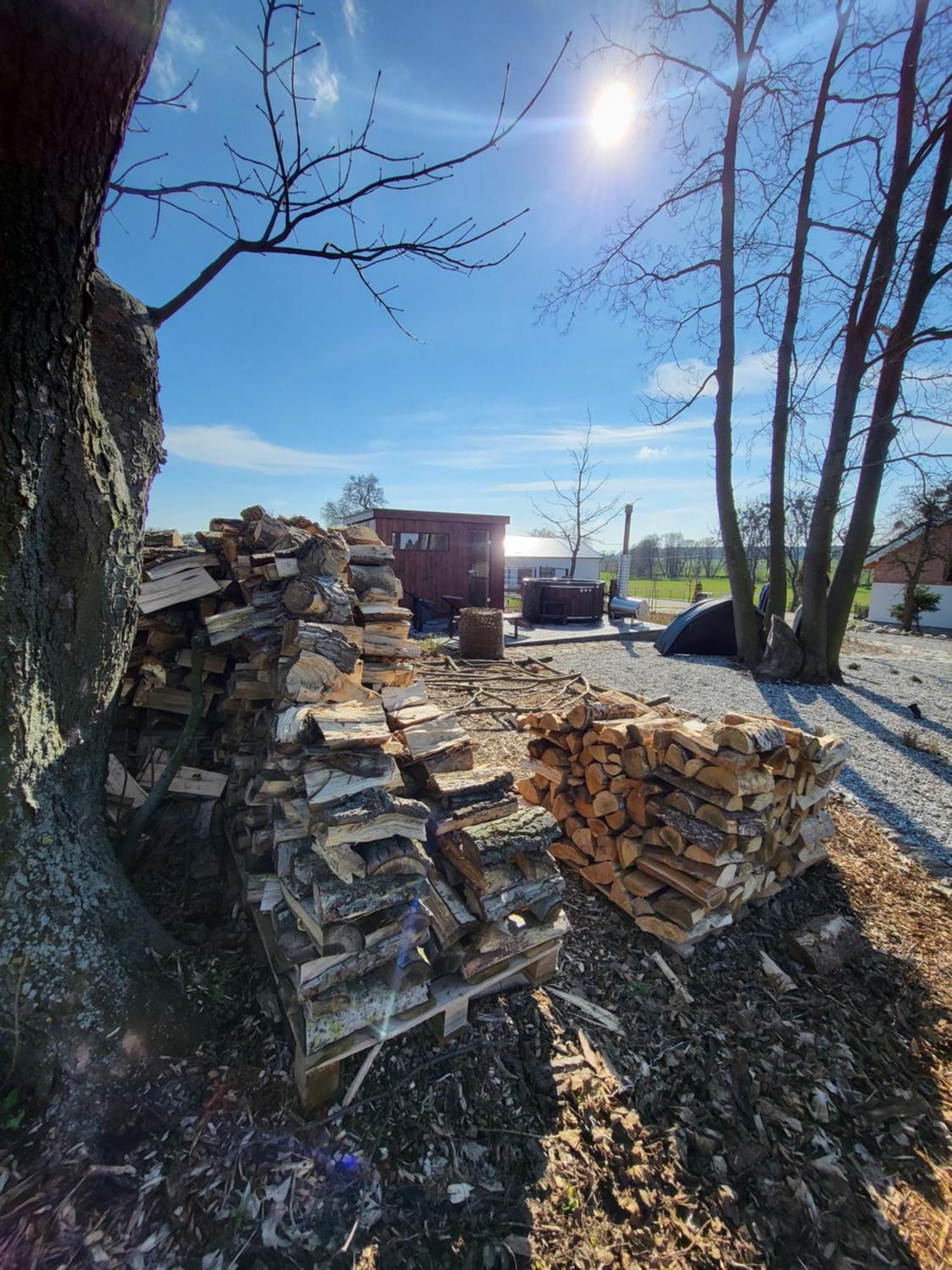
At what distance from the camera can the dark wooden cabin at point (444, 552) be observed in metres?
13.0

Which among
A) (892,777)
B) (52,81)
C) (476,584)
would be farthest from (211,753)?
(476,584)

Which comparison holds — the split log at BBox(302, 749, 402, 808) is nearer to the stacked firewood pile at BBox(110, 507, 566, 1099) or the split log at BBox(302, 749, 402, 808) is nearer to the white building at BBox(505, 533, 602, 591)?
the stacked firewood pile at BBox(110, 507, 566, 1099)

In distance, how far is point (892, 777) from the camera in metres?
4.55

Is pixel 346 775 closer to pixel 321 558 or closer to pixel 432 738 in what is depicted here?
pixel 432 738

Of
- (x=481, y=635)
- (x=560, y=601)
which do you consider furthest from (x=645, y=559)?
(x=481, y=635)

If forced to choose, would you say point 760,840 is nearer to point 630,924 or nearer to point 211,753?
point 630,924

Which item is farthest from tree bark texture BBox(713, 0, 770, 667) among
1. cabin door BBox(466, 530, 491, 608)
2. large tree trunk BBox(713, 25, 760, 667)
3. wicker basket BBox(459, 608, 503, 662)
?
cabin door BBox(466, 530, 491, 608)

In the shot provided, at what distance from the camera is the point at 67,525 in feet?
5.07

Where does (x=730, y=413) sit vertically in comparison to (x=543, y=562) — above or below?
above

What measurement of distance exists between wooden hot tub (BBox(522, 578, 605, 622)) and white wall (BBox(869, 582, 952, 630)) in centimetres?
1460

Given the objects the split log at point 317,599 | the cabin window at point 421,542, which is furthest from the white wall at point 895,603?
the split log at point 317,599

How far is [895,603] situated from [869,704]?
19.3 meters

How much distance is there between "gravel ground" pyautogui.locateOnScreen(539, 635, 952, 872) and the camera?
4.02m

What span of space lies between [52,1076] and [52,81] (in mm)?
2586
